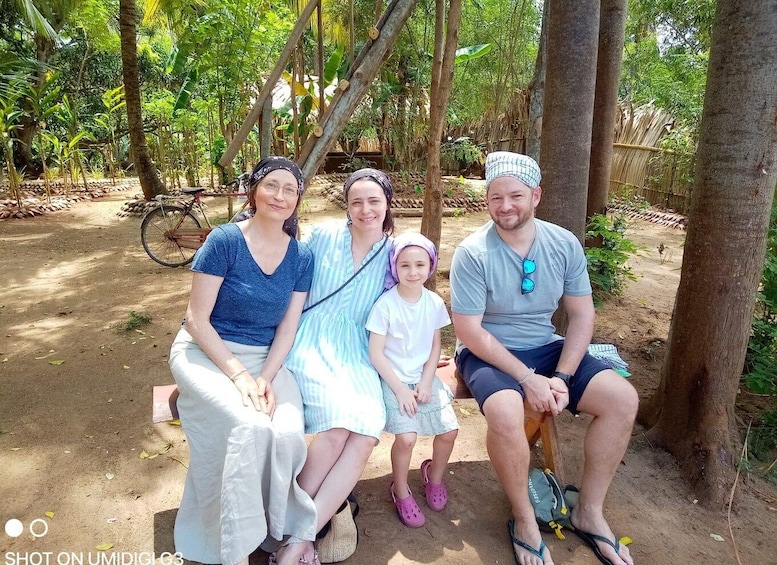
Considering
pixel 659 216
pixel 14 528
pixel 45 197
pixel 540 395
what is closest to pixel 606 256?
pixel 540 395

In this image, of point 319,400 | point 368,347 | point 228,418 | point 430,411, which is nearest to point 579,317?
point 430,411

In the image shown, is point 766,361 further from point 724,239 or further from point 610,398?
point 610,398

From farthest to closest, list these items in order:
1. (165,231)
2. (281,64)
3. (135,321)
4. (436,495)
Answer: (165,231) → (135,321) → (281,64) → (436,495)

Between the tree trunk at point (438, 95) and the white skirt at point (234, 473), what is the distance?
2.42 m

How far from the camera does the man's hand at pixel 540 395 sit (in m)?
2.24

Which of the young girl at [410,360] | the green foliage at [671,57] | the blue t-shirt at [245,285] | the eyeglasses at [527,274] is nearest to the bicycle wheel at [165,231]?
the blue t-shirt at [245,285]

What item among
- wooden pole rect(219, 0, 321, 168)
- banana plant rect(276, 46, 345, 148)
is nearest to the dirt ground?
wooden pole rect(219, 0, 321, 168)

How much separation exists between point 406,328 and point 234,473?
89cm

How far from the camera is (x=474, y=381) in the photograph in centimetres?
234

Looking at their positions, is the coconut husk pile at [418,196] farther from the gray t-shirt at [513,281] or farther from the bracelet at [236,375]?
the bracelet at [236,375]

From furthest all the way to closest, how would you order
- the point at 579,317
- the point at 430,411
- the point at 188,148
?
the point at 188,148 < the point at 579,317 < the point at 430,411

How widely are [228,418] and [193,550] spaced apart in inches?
22.0

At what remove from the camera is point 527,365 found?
2477 millimetres

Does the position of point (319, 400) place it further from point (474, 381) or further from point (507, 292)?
point (507, 292)
